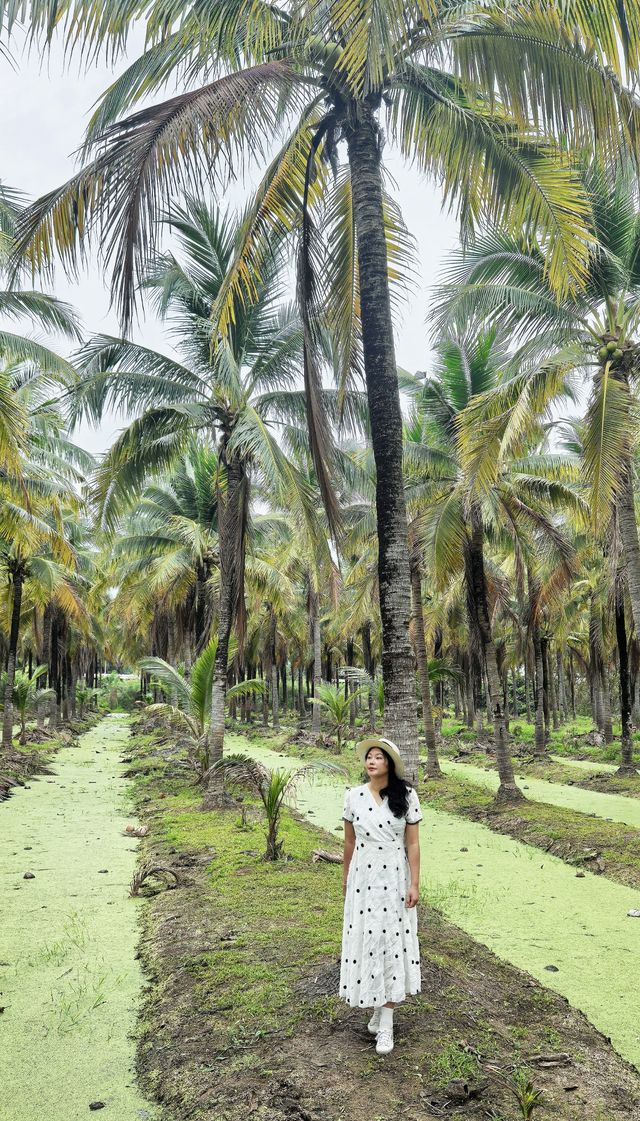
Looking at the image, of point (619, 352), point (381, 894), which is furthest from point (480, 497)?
point (381, 894)

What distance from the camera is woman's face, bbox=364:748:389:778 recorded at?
13.9 feet

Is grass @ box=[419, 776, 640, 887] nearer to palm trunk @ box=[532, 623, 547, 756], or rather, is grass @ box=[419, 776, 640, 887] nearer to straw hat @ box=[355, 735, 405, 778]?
straw hat @ box=[355, 735, 405, 778]

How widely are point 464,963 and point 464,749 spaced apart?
70.6 ft

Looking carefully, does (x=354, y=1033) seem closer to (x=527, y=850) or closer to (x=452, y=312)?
(x=527, y=850)

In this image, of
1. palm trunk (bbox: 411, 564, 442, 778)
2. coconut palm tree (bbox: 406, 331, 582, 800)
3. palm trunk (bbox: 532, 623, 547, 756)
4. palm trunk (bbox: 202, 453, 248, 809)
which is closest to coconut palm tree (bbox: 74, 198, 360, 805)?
palm trunk (bbox: 202, 453, 248, 809)

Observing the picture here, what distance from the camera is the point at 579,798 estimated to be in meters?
15.1

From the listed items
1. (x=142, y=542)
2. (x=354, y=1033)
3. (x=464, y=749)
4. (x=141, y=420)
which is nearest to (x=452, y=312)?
(x=141, y=420)

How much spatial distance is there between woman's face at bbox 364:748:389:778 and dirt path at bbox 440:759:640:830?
8.76 m

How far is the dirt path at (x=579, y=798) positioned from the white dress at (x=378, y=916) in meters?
8.65

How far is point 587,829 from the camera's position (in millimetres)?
10414

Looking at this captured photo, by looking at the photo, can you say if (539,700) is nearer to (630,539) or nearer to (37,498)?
(630,539)

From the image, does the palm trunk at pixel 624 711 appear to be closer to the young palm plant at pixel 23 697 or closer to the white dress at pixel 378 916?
the white dress at pixel 378 916

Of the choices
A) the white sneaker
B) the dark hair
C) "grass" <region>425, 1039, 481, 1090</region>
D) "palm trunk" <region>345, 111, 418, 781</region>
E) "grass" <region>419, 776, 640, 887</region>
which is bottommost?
"grass" <region>419, 776, 640, 887</region>

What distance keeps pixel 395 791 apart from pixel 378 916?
64 centimetres
